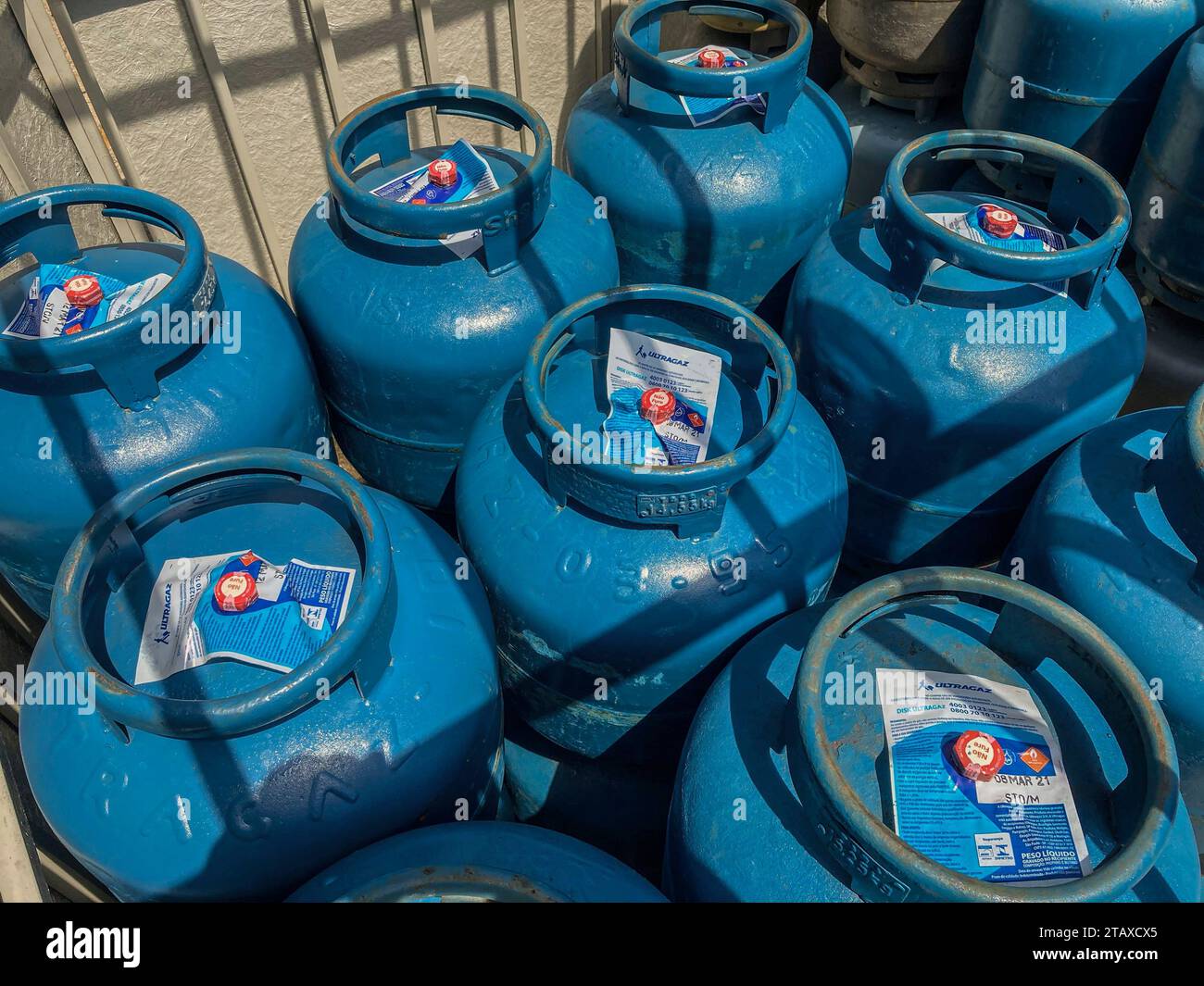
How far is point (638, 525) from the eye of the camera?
5.04 ft

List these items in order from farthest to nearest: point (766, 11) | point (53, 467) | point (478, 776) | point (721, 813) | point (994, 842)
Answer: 1. point (766, 11)
2. point (53, 467)
3. point (478, 776)
4. point (721, 813)
5. point (994, 842)

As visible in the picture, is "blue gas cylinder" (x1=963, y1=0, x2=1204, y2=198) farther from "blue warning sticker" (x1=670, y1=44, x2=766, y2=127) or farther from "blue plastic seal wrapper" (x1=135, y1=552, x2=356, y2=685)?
"blue plastic seal wrapper" (x1=135, y1=552, x2=356, y2=685)

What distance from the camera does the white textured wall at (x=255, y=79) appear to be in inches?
91.5

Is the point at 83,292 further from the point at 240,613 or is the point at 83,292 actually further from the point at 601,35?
the point at 601,35

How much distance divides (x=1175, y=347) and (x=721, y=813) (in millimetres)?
2129

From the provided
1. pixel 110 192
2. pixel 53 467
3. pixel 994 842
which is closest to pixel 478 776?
pixel 994 842

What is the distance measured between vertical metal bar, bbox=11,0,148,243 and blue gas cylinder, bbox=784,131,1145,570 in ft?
5.33

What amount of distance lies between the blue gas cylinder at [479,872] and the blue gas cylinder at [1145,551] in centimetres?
91

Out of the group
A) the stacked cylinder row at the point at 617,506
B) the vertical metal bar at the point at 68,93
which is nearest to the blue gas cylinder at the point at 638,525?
the stacked cylinder row at the point at 617,506

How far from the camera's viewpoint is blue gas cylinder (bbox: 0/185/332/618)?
63.7 inches

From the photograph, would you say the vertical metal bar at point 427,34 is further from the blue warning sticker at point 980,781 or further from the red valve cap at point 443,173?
the blue warning sticker at point 980,781

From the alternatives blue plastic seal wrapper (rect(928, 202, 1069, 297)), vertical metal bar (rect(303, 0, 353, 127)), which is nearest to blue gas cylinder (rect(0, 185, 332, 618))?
vertical metal bar (rect(303, 0, 353, 127))
